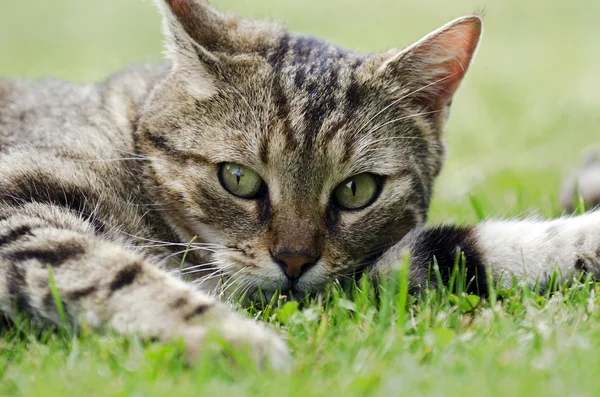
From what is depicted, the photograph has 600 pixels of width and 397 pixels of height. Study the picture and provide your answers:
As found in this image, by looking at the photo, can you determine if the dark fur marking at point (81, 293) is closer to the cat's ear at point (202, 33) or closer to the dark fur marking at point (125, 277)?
the dark fur marking at point (125, 277)

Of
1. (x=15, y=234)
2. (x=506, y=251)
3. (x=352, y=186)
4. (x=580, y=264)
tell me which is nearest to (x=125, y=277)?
(x=15, y=234)

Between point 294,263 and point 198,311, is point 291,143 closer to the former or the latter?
point 294,263

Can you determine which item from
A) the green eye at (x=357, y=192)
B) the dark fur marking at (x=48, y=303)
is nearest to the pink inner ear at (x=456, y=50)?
the green eye at (x=357, y=192)

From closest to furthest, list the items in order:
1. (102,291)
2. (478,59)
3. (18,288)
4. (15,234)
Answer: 1. (102,291)
2. (18,288)
3. (15,234)
4. (478,59)

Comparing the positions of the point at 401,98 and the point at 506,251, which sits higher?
the point at 401,98

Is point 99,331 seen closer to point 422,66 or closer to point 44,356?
point 44,356

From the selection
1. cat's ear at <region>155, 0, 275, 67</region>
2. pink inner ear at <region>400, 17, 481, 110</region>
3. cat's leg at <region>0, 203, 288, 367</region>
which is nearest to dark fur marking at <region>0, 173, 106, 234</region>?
cat's leg at <region>0, 203, 288, 367</region>

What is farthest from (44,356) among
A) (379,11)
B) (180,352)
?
(379,11)
